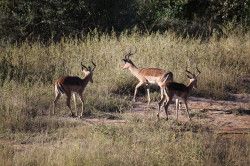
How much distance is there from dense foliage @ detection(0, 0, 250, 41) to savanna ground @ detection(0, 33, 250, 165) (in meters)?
1.74

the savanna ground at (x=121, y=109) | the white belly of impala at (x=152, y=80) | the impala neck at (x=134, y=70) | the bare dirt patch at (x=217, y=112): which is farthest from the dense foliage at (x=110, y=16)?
the bare dirt patch at (x=217, y=112)

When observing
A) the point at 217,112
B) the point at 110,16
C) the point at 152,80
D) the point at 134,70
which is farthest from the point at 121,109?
the point at 110,16

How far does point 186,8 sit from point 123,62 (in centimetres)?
1108

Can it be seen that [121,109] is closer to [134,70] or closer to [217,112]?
[134,70]

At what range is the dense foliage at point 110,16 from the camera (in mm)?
17522

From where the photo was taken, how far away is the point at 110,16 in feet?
66.6

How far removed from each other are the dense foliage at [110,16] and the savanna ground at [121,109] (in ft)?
5.70

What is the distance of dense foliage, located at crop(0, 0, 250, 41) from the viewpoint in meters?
17.5

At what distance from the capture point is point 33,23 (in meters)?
17.7

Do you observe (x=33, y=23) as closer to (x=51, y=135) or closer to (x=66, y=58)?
(x=66, y=58)

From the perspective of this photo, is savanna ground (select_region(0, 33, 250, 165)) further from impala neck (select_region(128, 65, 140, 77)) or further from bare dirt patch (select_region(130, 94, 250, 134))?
impala neck (select_region(128, 65, 140, 77))

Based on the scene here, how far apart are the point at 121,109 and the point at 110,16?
9.17 metres

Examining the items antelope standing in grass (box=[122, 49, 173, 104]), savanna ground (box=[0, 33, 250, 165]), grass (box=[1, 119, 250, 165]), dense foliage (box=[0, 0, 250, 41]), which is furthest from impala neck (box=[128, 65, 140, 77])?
dense foliage (box=[0, 0, 250, 41])

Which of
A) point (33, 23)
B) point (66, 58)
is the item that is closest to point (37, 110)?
point (66, 58)
